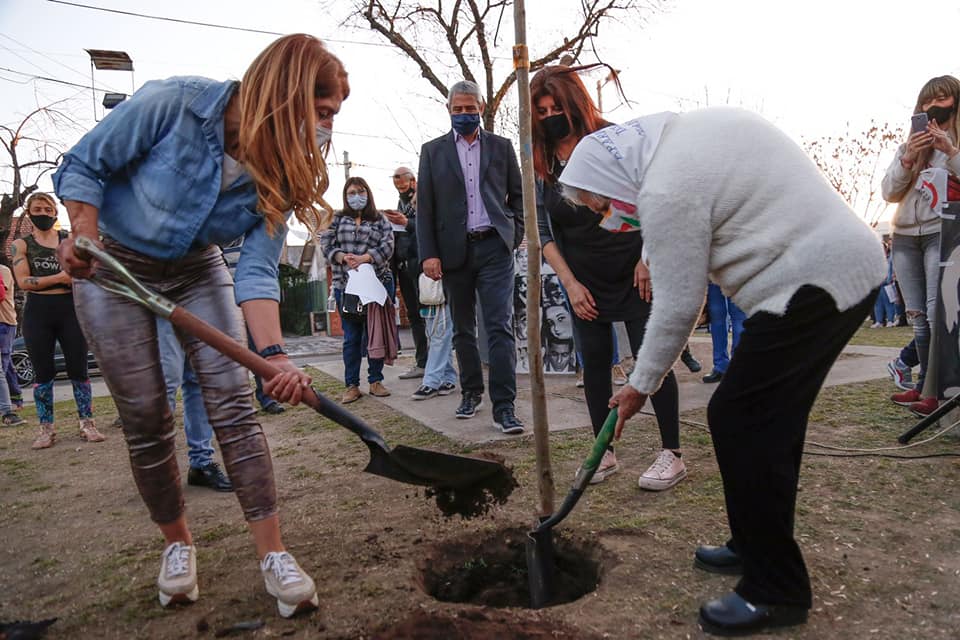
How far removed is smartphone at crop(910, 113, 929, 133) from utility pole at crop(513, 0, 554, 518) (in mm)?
2817

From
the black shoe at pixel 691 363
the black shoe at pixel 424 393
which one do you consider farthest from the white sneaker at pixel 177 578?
the black shoe at pixel 691 363

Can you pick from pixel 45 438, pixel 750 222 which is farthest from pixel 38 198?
pixel 750 222

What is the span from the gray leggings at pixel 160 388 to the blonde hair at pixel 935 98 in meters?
4.15

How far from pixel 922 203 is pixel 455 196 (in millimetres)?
2895

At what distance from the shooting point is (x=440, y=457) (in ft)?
8.06

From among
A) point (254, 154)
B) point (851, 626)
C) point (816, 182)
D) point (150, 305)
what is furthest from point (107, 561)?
point (816, 182)

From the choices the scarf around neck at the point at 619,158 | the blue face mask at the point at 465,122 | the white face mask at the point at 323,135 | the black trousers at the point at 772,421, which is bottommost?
the black trousers at the point at 772,421

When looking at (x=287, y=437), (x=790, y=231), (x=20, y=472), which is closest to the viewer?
(x=790, y=231)

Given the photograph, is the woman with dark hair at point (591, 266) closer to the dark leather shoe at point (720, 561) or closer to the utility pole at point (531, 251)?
the utility pole at point (531, 251)

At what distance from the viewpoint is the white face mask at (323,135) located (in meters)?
2.20

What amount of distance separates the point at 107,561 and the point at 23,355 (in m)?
11.5

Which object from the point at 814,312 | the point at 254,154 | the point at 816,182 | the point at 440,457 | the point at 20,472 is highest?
the point at 254,154

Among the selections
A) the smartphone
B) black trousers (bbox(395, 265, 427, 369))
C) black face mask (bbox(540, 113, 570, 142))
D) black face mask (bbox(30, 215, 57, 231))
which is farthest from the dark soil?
black trousers (bbox(395, 265, 427, 369))

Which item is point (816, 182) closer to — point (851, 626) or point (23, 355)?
point (851, 626)
